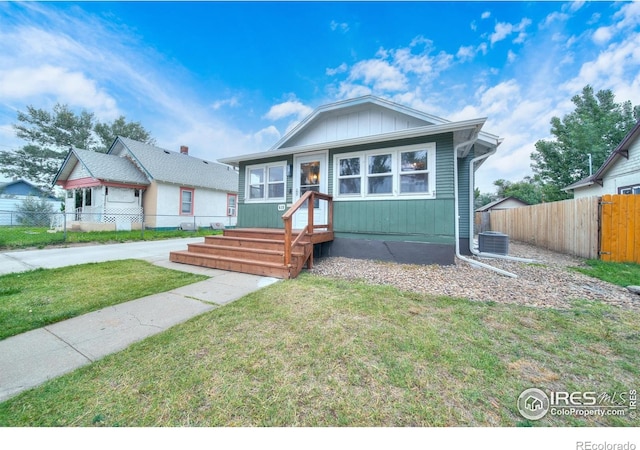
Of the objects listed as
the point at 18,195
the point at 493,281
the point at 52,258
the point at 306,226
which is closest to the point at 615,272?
the point at 493,281

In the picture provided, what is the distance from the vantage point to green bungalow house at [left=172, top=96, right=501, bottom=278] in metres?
5.47

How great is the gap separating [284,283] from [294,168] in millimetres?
4171

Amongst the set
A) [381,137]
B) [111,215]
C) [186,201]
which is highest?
[381,137]

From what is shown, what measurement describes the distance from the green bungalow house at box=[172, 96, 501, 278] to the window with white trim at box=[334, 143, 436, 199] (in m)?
0.02

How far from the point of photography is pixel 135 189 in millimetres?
14070

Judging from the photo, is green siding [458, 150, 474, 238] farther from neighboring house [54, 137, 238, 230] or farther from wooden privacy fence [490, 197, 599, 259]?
neighboring house [54, 137, 238, 230]

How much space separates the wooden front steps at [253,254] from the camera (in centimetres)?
478

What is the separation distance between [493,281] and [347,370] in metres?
3.86

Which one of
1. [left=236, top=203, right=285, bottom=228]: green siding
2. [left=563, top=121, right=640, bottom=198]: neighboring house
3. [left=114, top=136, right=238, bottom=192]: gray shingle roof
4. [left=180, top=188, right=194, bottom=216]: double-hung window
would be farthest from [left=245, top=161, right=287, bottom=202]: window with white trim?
[left=563, top=121, right=640, bottom=198]: neighboring house

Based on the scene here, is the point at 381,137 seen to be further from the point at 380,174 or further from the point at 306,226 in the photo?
the point at 306,226

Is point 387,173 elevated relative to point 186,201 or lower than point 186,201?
lower

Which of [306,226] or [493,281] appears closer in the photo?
[493,281]
